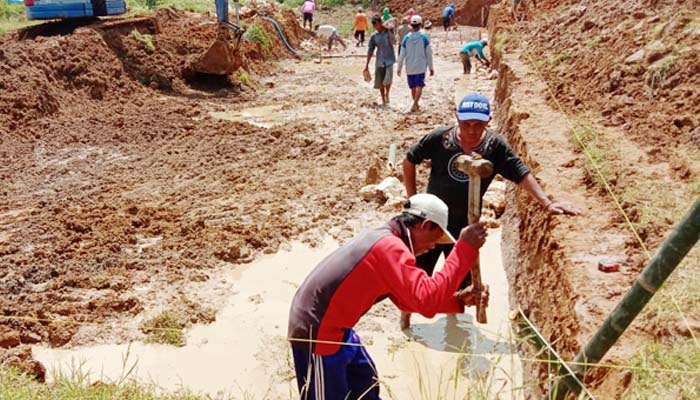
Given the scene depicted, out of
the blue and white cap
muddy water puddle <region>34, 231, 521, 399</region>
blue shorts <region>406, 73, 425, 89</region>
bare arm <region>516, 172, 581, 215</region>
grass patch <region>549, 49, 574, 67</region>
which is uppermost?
the blue and white cap

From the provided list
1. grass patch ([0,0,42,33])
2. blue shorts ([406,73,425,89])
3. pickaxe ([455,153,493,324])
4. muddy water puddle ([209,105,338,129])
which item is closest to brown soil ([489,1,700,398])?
pickaxe ([455,153,493,324])

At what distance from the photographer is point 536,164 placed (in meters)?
5.63

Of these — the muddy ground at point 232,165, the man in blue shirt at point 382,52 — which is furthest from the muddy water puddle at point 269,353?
the man in blue shirt at point 382,52

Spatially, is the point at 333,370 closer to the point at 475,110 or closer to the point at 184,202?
the point at 475,110

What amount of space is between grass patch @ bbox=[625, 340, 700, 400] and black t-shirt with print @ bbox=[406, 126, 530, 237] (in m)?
1.47

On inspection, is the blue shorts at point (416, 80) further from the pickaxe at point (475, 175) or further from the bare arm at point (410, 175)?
the pickaxe at point (475, 175)

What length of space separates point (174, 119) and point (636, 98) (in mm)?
7754

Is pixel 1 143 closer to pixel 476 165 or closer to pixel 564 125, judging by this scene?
pixel 564 125

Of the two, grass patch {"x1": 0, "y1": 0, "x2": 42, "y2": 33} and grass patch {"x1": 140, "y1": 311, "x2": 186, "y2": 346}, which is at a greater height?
grass patch {"x1": 0, "y1": 0, "x2": 42, "y2": 33}

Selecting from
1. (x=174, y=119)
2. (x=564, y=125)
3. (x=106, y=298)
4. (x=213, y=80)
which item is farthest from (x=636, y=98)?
(x=213, y=80)

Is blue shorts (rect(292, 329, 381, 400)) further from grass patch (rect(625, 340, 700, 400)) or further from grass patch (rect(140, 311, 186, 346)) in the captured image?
grass patch (rect(140, 311, 186, 346))

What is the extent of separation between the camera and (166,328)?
5.00 m

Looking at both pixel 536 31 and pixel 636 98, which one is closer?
pixel 636 98

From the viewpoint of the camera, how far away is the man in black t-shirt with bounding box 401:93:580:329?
158 inches
